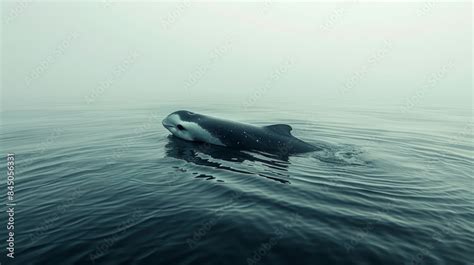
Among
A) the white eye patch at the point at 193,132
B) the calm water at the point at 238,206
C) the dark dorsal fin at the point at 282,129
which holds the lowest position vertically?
the calm water at the point at 238,206

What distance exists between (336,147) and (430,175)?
5.40m

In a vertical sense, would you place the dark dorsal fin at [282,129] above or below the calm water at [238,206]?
above

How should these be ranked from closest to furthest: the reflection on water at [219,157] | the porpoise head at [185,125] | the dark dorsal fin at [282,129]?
the reflection on water at [219,157], the dark dorsal fin at [282,129], the porpoise head at [185,125]

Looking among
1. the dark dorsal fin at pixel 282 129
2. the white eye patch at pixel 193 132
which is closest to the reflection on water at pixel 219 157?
the white eye patch at pixel 193 132

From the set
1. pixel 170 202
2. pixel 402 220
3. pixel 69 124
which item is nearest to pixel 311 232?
pixel 402 220

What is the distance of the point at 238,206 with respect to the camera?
9469 mm

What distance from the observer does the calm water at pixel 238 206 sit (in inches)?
284

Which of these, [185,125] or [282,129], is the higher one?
[282,129]

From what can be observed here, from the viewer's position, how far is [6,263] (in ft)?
22.5

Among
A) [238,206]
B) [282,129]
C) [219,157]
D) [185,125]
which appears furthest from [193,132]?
[238,206]

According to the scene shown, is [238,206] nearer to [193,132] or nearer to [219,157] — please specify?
[219,157]

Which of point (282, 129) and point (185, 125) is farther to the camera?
point (185, 125)

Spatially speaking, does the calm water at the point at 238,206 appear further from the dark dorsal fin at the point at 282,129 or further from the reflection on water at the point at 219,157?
the dark dorsal fin at the point at 282,129

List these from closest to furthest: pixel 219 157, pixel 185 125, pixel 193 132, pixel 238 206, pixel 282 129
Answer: pixel 238 206 → pixel 219 157 → pixel 282 129 → pixel 193 132 → pixel 185 125
